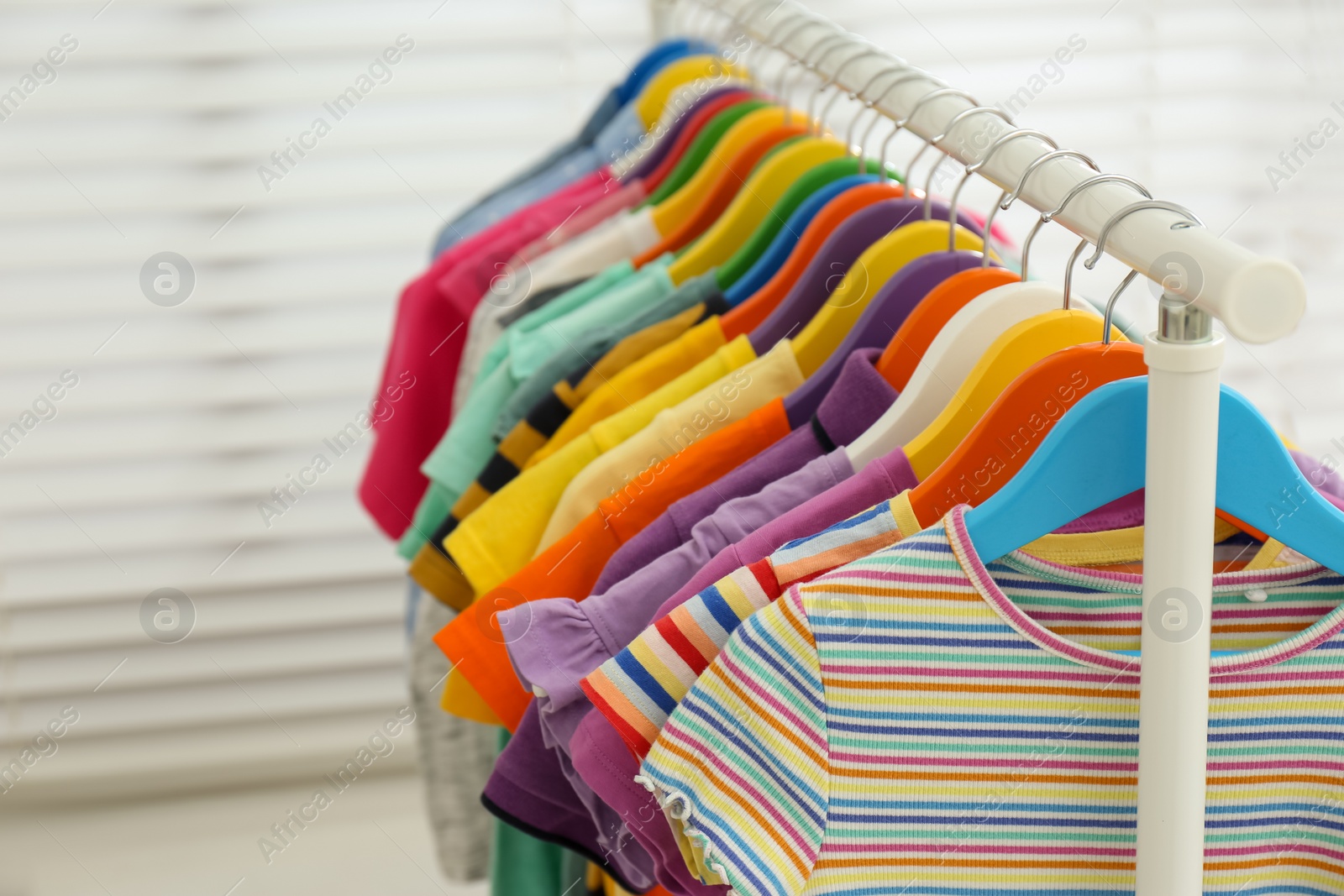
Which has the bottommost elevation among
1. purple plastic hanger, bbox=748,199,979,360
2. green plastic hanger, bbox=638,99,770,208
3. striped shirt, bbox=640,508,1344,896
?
striped shirt, bbox=640,508,1344,896

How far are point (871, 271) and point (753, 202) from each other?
9.6 inches

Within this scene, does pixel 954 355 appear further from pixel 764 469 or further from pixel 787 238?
pixel 787 238

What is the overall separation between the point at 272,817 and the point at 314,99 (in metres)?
1.42

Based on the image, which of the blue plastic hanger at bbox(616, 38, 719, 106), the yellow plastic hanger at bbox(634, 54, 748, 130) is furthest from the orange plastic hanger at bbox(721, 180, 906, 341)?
the blue plastic hanger at bbox(616, 38, 719, 106)

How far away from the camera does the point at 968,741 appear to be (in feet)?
1.99

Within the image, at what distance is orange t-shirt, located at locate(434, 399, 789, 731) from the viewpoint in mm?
789

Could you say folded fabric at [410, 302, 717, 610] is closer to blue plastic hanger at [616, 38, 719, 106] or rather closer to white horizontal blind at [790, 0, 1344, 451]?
blue plastic hanger at [616, 38, 719, 106]

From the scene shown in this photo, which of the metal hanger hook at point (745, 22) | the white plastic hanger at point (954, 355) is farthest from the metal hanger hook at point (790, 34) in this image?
the white plastic hanger at point (954, 355)

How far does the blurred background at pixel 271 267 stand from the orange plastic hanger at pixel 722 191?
1.00 m

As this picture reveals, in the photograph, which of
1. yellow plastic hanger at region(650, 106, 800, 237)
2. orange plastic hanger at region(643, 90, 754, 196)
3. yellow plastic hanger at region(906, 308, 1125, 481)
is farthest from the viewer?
orange plastic hanger at region(643, 90, 754, 196)

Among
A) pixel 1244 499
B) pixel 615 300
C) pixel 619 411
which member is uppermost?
pixel 615 300

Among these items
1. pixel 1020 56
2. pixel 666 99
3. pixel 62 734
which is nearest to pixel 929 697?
pixel 666 99

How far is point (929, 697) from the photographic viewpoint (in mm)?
600

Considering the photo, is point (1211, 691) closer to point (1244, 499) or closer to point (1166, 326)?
point (1244, 499)
